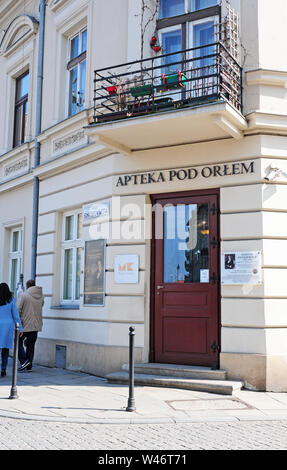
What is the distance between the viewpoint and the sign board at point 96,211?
9281 mm

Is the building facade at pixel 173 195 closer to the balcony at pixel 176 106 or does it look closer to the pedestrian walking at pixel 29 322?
the balcony at pixel 176 106

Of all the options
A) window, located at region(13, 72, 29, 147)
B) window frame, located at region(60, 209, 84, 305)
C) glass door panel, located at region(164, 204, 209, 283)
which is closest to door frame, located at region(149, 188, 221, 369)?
glass door panel, located at region(164, 204, 209, 283)

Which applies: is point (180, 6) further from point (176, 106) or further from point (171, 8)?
point (176, 106)

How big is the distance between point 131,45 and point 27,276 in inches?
219

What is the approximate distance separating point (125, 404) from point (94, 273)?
3275mm

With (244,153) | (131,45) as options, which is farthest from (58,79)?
(244,153)

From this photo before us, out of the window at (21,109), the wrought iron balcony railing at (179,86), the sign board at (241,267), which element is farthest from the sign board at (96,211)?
the window at (21,109)

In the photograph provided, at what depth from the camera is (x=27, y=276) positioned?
38.4ft

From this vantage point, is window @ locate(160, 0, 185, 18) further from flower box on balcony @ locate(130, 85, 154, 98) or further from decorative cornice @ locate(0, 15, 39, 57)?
decorative cornice @ locate(0, 15, 39, 57)

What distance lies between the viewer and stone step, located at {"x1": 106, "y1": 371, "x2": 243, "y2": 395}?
23.9 feet

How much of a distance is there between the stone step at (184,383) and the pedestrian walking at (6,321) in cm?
203

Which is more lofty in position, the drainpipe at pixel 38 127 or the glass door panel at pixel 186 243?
the drainpipe at pixel 38 127

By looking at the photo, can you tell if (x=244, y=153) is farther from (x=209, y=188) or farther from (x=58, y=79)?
(x=58, y=79)

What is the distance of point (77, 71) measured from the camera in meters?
11.2
